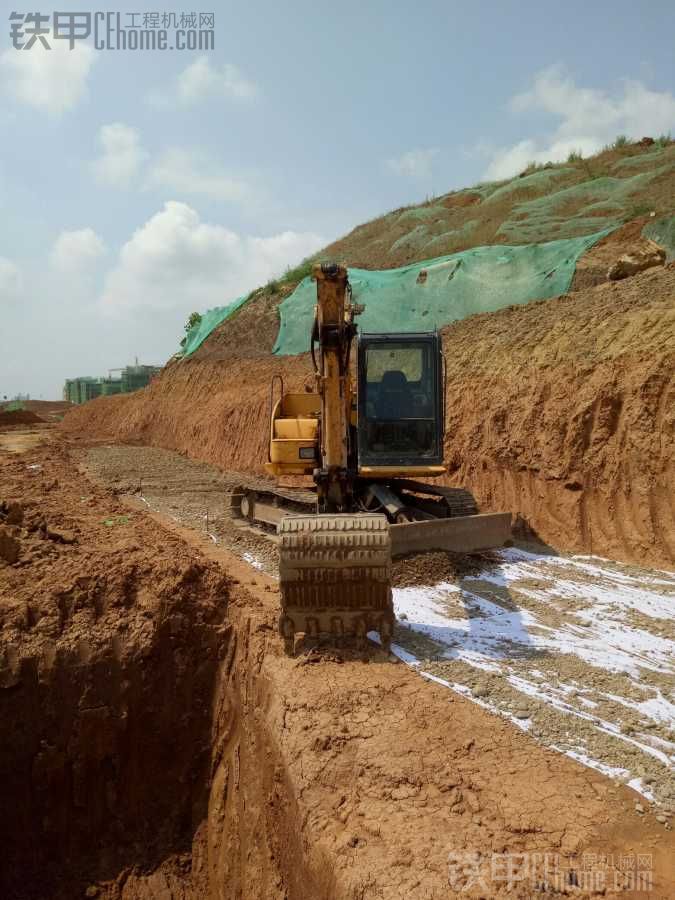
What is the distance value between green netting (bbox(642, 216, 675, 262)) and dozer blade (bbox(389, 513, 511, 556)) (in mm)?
7428

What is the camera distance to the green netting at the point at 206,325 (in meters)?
25.0

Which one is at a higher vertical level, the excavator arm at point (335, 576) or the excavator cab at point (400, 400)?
the excavator cab at point (400, 400)

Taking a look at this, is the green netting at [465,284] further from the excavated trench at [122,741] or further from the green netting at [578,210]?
the excavated trench at [122,741]

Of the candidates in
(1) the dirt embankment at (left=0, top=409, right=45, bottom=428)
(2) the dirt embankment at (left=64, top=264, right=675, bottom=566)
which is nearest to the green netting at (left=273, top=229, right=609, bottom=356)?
(2) the dirt embankment at (left=64, top=264, right=675, bottom=566)

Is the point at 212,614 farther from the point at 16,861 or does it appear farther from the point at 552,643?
the point at 552,643

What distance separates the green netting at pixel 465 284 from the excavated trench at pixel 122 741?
937 centimetres

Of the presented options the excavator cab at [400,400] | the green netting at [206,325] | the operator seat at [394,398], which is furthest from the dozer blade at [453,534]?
the green netting at [206,325]

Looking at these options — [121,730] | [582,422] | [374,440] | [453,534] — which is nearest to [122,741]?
[121,730]

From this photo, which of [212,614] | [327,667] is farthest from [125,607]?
[327,667]

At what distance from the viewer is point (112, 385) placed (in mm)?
47000

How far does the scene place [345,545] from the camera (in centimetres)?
452

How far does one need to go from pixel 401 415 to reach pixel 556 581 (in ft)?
8.23

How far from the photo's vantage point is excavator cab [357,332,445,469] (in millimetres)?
7203

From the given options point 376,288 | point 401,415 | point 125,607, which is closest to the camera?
point 125,607
